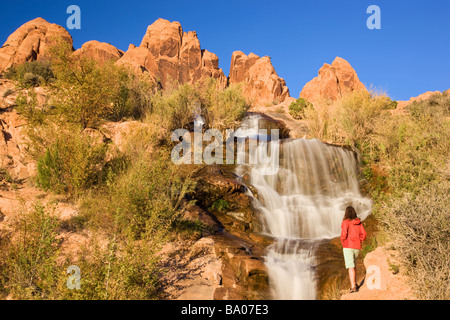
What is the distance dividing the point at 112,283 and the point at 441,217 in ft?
19.7

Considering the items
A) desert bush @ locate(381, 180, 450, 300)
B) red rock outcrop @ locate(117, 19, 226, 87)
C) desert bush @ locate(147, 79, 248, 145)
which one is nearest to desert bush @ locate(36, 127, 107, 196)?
desert bush @ locate(147, 79, 248, 145)

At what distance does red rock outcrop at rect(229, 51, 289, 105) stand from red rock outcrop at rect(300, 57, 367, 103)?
5.93m

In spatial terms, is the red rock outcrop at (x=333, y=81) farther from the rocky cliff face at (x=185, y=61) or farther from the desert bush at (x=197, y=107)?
the desert bush at (x=197, y=107)

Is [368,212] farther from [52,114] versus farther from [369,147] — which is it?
[52,114]

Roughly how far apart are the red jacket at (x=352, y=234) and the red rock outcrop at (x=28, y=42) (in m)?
43.6

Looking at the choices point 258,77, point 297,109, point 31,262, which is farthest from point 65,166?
point 258,77

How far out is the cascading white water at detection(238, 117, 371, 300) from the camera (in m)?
6.07

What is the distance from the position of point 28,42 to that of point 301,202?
47.4 metres

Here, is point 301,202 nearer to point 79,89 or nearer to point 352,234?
point 352,234

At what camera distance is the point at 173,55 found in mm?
63656

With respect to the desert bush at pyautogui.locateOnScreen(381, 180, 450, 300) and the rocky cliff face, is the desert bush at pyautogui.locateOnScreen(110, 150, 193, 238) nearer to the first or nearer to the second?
the desert bush at pyautogui.locateOnScreen(381, 180, 450, 300)

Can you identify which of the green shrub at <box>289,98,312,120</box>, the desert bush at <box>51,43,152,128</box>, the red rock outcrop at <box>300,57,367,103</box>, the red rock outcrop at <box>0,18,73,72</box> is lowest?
the desert bush at <box>51,43,152,128</box>

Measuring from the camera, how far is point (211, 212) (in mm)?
8711
